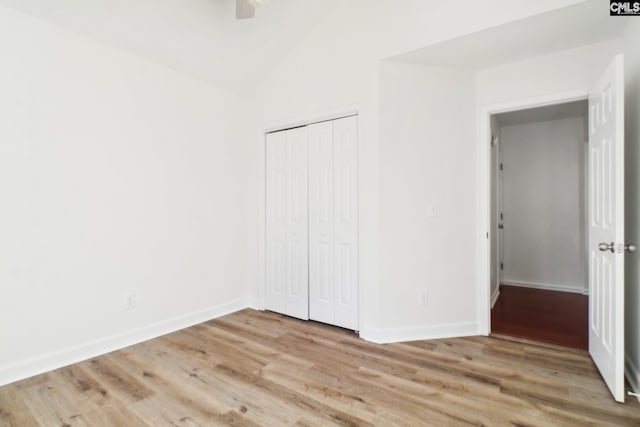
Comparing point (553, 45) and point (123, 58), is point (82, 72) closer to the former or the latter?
point (123, 58)

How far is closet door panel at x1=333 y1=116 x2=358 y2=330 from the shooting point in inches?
115

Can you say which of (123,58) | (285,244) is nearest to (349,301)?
(285,244)

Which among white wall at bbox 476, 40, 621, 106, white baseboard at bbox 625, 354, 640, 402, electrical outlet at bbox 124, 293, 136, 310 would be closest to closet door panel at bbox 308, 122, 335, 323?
white wall at bbox 476, 40, 621, 106

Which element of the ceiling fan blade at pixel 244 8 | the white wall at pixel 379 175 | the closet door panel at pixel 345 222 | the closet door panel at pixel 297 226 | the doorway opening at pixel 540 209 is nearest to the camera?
the ceiling fan blade at pixel 244 8

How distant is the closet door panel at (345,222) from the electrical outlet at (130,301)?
1.84 metres

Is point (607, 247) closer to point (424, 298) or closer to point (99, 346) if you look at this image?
point (424, 298)

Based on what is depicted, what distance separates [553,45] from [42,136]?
3.92 m

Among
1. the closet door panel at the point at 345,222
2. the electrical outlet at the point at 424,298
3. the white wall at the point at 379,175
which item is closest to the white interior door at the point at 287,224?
the closet door panel at the point at 345,222

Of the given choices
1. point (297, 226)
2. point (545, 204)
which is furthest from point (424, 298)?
point (545, 204)

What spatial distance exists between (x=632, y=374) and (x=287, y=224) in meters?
→ 2.92

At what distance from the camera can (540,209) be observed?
4613mm

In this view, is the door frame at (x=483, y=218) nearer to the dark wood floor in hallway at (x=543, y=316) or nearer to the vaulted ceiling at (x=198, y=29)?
the dark wood floor in hallway at (x=543, y=316)

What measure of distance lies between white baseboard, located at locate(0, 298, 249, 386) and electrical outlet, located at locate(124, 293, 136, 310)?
21 centimetres

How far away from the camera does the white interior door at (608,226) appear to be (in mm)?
1794
